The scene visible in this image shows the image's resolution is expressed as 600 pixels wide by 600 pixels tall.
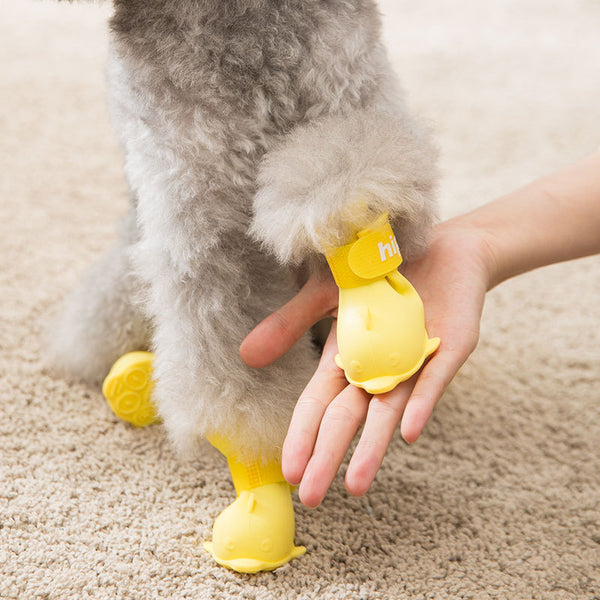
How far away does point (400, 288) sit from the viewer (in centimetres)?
60

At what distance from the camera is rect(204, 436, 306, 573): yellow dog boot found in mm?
614

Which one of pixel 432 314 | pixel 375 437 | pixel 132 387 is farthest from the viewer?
pixel 132 387

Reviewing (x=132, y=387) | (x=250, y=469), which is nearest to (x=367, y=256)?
(x=250, y=469)

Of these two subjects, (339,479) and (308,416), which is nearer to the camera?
(308,416)

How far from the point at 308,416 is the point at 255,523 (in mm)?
102

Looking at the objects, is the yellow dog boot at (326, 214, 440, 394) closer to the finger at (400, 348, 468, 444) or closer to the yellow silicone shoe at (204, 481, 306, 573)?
the finger at (400, 348, 468, 444)

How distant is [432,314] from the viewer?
26.1 inches

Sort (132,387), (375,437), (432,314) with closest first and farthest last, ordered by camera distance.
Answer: (375,437), (432,314), (132,387)

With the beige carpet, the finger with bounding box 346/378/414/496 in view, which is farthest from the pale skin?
the beige carpet

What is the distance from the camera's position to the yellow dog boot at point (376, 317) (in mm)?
564

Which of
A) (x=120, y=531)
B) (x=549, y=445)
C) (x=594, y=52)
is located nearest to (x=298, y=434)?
(x=120, y=531)

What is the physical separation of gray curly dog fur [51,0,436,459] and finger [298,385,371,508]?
60 millimetres

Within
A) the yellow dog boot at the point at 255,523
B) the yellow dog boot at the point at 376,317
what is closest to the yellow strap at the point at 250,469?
the yellow dog boot at the point at 255,523

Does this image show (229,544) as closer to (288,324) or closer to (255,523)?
(255,523)
